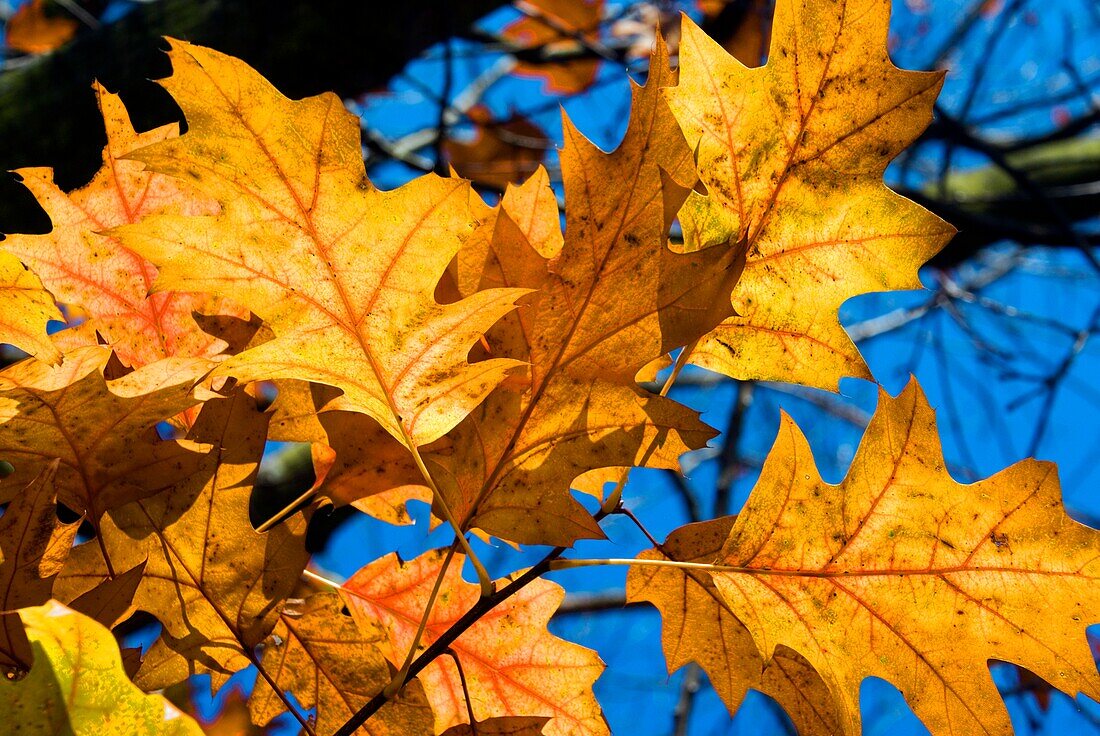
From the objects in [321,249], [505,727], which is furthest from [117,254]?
[505,727]

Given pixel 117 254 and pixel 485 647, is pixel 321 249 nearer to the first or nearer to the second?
pixel 117 254

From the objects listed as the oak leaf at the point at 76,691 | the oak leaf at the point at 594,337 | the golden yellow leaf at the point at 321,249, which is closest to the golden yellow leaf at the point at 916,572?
the oak leaf at the point at 594,337

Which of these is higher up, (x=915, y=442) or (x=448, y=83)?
(x=915, y=442)

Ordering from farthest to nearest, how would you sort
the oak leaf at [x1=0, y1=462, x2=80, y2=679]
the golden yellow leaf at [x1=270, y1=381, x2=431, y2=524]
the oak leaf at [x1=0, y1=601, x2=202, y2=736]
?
the golden yellow leaf at [x1=270, y1=381, x2=431, y2=524] < the oak leaf at [x1=0, y1=462, x2=80, y2=679] < the oak leaf at [x1=0, y1=601, x2=202, y2=736]

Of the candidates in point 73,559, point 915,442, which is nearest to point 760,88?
point 915,442

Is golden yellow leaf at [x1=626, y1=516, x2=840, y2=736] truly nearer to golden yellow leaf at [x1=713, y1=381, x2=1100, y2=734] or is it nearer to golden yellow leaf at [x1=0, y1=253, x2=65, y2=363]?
golden yellow leaf at [x1=713, y1=381, x2=1100, y2=734]

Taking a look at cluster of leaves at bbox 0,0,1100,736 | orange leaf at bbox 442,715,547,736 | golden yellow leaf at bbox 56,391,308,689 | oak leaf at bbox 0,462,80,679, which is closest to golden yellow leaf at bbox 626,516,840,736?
cluster of leaves at bbox 0,0,1100,736

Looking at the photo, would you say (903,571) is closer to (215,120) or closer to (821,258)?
(821,258)
